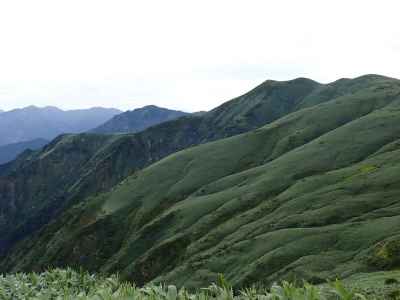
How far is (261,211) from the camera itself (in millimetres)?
97938

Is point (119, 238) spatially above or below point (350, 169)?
below

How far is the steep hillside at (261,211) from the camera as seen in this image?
6844 cm

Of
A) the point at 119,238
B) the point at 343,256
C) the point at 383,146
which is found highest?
the point at 383,146

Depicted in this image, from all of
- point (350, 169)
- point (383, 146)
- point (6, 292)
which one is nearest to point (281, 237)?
point (350, 169)

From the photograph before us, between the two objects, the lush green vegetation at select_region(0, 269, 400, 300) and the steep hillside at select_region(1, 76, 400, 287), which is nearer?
the lush green vegetation at select_region(0, 269, 400, 300)

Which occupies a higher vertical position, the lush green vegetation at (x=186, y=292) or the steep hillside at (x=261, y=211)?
the lush green vegetation at (x=186, y=292)

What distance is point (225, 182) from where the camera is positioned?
138m

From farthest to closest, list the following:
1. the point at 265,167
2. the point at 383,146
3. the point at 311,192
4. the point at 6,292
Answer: the point at 265,167 < the point at 383,146 < the point at 311,192 < the point at 6,292

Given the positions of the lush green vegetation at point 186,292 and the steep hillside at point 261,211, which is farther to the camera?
the steep hillside at point 261,211

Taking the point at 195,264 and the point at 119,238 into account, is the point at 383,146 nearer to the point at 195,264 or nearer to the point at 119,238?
the point at 195,264

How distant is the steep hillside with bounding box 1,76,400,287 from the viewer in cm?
6844

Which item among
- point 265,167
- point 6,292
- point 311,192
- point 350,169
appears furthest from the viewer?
point 265,167

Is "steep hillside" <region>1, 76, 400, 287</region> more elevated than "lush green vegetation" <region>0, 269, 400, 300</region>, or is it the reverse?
"lush green vegetation" <region>0, 269, 400, 300</region>

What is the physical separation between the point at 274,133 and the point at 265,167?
46.3 metres
